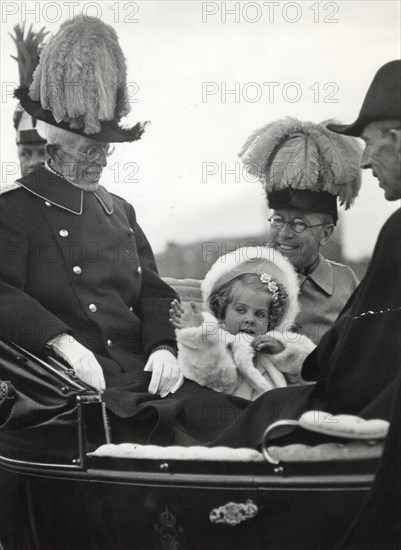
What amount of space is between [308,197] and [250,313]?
0.43 meters

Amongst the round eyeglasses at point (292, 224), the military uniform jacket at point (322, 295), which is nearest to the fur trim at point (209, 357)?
the military uniform jacket at point (322, 295)

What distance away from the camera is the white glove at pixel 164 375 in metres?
2.94

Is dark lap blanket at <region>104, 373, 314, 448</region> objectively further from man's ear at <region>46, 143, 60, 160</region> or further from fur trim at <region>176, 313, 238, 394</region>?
man's ear at <region>46, 143, 60, 160</region>

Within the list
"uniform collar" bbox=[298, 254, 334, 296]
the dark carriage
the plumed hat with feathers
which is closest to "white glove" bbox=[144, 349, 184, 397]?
the dark carriage

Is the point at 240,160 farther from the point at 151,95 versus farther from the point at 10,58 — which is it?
the point at 10,58

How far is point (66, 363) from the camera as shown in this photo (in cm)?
291

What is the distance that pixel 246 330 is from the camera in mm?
2945

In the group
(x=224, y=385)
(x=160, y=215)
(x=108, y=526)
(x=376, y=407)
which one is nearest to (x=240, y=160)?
(x=160, y=215)

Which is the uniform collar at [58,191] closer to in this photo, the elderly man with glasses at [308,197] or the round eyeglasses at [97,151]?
the round eyeglasses at [97,151]

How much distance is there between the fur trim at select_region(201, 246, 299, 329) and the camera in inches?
116

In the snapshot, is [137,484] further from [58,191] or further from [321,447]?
[58,191]

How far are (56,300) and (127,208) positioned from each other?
40cm

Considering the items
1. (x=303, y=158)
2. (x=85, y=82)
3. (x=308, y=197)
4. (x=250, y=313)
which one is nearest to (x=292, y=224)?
(x=308, y=197)

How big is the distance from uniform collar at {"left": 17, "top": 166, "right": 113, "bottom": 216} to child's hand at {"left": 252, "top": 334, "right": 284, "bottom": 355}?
2.24 feet
